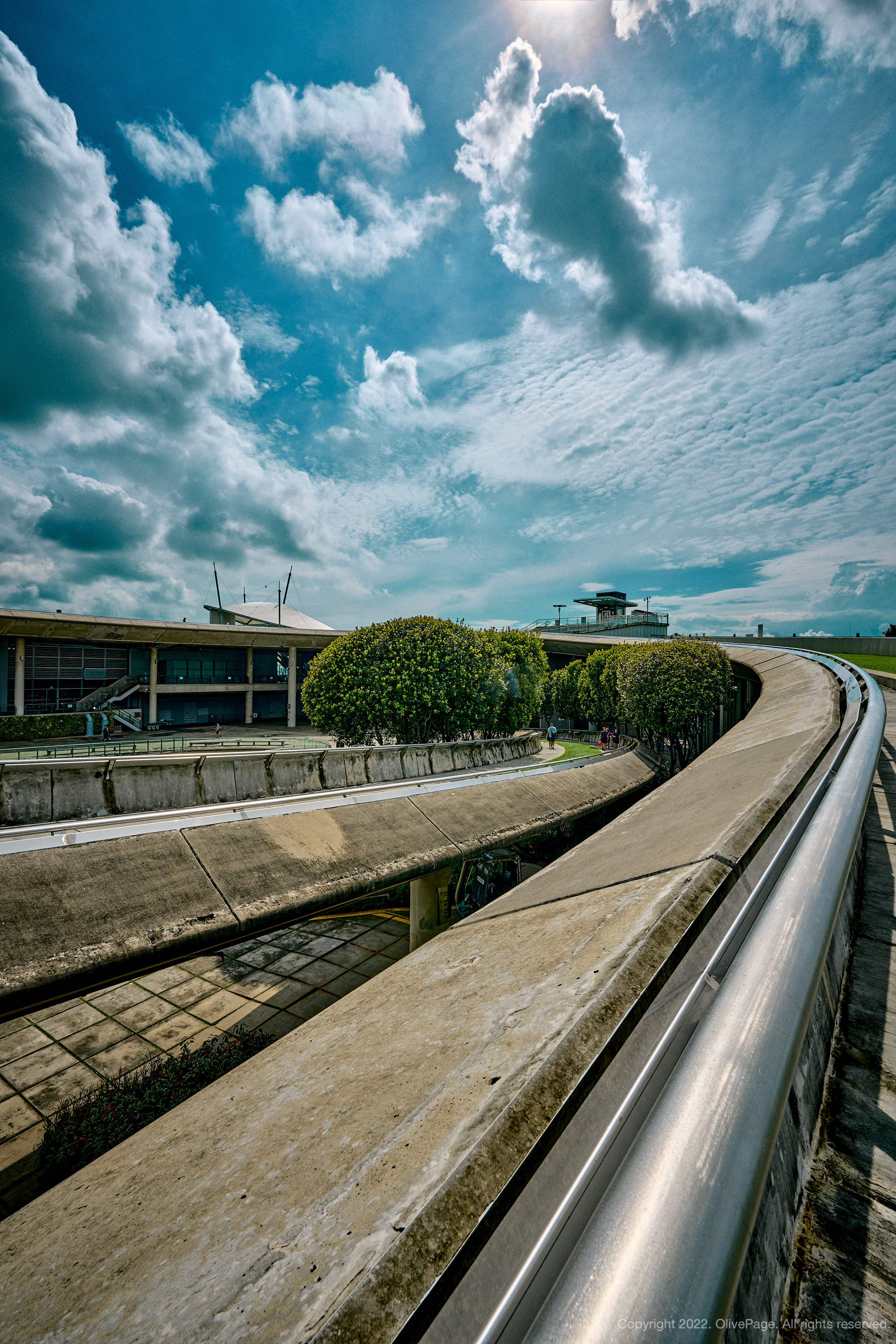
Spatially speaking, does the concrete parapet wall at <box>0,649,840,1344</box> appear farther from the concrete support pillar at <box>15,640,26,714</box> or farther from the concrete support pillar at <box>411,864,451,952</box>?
the concrete support pillar at <box>15,640,26,714</box>

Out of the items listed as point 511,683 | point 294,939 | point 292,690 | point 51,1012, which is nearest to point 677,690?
point 511,683

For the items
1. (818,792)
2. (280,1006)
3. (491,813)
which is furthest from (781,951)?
(280,1006)

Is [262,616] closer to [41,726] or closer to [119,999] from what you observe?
[41,726]

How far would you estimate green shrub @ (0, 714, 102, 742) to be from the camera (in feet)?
114

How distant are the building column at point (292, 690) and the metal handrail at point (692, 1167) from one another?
4971cm

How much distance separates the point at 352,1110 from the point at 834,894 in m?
2.00

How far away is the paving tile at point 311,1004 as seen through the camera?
362 inches

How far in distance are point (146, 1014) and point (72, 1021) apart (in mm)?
1119

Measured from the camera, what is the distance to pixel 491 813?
33.0 feet

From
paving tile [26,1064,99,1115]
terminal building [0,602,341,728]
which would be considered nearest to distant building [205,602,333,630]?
terminal building [0,602,341,728]

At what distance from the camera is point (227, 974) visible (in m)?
10.7

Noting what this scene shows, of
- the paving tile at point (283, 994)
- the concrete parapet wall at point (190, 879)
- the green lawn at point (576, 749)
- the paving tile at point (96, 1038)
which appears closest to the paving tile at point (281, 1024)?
the paving tile at point (283, 994)

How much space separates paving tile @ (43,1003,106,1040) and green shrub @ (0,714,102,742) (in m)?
32.8

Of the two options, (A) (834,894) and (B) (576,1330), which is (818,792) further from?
(B) (576,1330)
